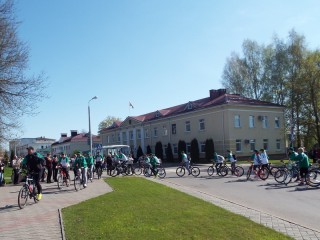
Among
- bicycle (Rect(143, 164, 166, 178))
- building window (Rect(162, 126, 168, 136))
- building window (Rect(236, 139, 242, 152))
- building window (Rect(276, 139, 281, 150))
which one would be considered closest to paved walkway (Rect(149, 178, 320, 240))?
bicycle (Rect(143, 164, 166, 178))

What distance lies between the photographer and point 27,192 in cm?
1261

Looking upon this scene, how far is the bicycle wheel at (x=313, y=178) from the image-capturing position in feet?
56.3

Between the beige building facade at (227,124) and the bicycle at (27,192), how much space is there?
33952 mm

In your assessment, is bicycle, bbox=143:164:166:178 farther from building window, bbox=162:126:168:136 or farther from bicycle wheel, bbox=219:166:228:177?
building window, bbox=162:126:168:136

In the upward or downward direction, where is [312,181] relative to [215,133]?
downward

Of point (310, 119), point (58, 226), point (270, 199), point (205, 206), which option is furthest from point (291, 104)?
point (58, 226)

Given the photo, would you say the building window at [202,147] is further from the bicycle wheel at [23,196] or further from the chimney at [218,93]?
the bicycle wheel at [23,196]

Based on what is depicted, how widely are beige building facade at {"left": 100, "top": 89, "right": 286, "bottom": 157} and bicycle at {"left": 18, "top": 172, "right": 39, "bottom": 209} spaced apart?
34.0 m

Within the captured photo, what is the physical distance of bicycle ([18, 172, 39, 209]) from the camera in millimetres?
12086

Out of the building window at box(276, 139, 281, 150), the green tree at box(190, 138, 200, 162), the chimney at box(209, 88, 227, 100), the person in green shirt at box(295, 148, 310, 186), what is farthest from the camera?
the chimney at box(209, 88, 227, 100)

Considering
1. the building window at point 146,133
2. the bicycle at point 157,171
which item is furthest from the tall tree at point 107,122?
the bicycle at point 157,171

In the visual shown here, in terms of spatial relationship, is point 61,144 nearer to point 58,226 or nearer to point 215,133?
point 215,133

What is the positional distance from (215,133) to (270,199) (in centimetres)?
3329

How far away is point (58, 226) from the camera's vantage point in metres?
8.86
